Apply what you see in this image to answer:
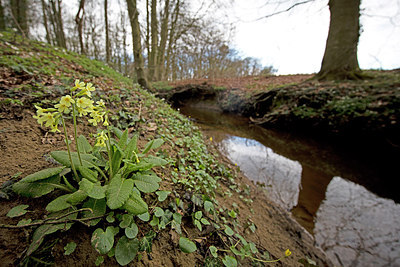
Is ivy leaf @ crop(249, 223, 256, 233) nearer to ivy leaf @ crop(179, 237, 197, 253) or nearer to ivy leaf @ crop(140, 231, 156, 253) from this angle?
ivy leaf @ crop(179, 237, 197, 253)

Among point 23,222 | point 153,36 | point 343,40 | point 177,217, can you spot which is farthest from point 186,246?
point 153,36

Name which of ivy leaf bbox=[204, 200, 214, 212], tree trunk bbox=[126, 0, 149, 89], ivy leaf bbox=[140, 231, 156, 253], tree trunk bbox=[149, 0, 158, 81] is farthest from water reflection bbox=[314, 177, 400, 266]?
tree trunk bbox=[149, 0, 158, 81]

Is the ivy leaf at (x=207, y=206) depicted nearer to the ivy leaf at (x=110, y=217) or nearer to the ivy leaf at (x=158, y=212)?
the ivy leaf at (x=158, y=212)

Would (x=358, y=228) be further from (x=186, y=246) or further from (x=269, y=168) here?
(x=186, y=246)

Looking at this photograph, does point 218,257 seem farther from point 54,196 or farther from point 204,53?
point 204,53

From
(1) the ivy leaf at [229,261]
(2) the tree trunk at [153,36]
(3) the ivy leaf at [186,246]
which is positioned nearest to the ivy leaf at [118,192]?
(3) the ivy leaf at [186,246]

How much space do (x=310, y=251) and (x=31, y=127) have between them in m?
3.51

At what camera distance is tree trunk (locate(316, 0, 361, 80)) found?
594 centimetres

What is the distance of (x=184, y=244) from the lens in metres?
1.11

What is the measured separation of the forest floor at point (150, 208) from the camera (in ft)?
2.85

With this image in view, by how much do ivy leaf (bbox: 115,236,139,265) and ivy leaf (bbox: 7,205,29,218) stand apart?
57cm

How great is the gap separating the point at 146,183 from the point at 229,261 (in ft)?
2.91

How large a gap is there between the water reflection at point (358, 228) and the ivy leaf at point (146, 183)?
2.46 metres

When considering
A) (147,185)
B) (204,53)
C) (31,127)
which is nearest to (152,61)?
(204,53)
